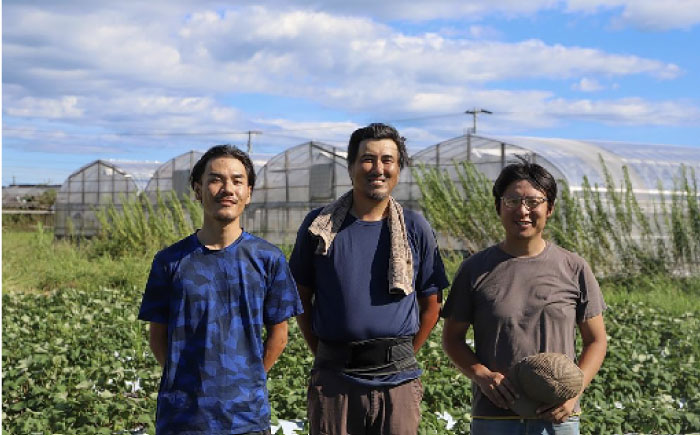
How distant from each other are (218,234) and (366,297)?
21.9 inches

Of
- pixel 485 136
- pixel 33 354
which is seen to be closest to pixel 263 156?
pixel 485 136

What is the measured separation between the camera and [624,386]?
5949 millimetres

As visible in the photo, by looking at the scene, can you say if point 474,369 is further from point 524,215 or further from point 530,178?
point 530,178

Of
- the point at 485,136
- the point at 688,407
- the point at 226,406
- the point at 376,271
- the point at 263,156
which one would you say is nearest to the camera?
the point at 226,406

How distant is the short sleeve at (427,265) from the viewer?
315 cm

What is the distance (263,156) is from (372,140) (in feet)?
87.0

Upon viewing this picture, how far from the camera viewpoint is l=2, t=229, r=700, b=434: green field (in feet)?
16.3

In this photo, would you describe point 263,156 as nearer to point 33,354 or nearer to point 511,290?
point 33,354

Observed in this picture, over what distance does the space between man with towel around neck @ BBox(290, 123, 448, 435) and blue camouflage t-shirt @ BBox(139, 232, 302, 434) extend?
0.21 meters

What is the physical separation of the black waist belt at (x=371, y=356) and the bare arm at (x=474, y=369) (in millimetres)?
158

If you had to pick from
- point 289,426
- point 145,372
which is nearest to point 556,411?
point 289,426

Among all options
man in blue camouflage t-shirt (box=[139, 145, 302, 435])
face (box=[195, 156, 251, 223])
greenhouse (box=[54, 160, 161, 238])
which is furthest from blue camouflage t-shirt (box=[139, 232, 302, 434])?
greenhouse (box=[54, 160, 161, 238])

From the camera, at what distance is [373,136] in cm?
308

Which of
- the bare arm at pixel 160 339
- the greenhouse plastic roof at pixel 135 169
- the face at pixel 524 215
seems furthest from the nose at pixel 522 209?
the greenhouse plastic roof at pixel 135 169
